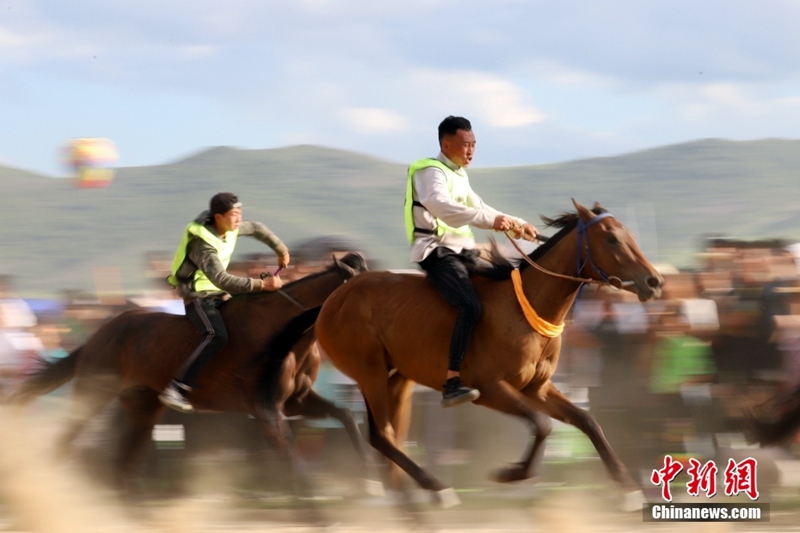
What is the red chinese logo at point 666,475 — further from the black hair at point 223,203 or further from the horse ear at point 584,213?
the black hair at point 223,203

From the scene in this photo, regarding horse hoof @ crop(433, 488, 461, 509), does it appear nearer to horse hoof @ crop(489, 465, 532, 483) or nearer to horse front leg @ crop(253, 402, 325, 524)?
horse hoof @ crop(489, 465, 532, 483)

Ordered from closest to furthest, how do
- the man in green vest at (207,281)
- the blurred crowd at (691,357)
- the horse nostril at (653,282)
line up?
the horse nostril at (653,282) < the man in green vest at (207,281) < the blurred crowd at (691,357)


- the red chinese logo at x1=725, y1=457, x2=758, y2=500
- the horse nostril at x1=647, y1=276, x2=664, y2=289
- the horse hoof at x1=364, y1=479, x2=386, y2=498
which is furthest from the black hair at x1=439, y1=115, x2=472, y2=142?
the red chinese logo at x1=725, y1=457, x2=758, y2=500

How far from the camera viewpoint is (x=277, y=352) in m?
8.57

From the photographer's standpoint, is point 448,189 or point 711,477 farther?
point 711,477

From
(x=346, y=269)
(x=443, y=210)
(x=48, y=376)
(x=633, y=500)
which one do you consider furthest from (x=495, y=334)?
(x=48, y=376)

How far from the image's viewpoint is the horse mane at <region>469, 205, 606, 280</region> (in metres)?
7.62

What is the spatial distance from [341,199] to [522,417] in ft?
137

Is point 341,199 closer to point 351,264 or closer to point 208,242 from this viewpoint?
point 351,264

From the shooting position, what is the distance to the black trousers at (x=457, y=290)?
7.50 m

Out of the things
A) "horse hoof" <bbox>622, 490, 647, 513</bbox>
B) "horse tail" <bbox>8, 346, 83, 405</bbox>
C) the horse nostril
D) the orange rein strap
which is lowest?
"horse hoof" <bbox>622, 490, 647, 513</bbox>

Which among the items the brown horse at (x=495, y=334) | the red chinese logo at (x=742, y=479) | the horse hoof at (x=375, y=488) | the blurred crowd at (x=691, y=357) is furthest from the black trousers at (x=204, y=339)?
the red chinese logo at (x=742, y=479)

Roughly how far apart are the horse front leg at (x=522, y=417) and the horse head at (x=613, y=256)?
2.98 ft

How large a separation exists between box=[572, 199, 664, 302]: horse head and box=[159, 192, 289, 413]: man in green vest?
8.42 feet
